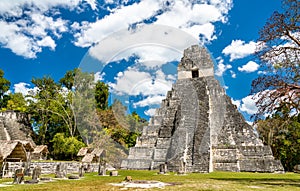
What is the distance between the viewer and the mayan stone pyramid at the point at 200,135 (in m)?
15.2

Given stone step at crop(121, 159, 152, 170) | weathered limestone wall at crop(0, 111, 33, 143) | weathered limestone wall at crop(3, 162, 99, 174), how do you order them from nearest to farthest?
weathered limestone wall at crop(3, 162, 99, 174), stone step at crop(121, 159, 152, 170), weathered limestone wall at crop(0, 111, 33, 143)

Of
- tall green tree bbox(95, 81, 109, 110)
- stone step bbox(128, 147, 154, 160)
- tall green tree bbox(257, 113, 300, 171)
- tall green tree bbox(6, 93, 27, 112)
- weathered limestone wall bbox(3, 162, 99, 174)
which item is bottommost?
weathered limestone wall bbox(3, 162, 99, 174)

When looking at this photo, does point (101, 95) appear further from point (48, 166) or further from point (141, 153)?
point (48, 166)

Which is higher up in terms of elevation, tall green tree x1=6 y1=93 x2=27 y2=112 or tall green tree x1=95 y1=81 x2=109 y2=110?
tall green tree x1=95 y1=81 x2=109 y2=110

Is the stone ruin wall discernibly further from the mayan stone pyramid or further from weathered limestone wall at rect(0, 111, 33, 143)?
the mayan stone pyramid

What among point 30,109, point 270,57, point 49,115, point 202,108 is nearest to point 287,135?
point 202,108

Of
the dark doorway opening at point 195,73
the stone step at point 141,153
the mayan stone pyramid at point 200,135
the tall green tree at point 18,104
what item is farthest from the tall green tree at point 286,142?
the tall green tree at point 18,104

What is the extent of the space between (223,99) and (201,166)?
23.0ft

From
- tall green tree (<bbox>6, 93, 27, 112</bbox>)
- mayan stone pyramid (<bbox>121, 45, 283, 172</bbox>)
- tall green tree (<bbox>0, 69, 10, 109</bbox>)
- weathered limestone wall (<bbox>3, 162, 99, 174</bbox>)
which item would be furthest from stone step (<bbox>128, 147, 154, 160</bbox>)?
tall green tree (<bbox>0, 69, 10, 109</bbox>)

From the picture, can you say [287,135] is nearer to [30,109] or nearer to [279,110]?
[279,110]

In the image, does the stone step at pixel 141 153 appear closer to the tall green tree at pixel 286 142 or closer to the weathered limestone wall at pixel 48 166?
the weathered limestone wall at pixel 48 166

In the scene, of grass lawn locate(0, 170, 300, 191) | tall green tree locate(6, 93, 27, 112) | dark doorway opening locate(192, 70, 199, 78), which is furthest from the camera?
tall green tree locate(6, 93, 27, 112)

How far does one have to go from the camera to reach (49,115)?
27.7m

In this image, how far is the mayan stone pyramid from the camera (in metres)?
15.2
